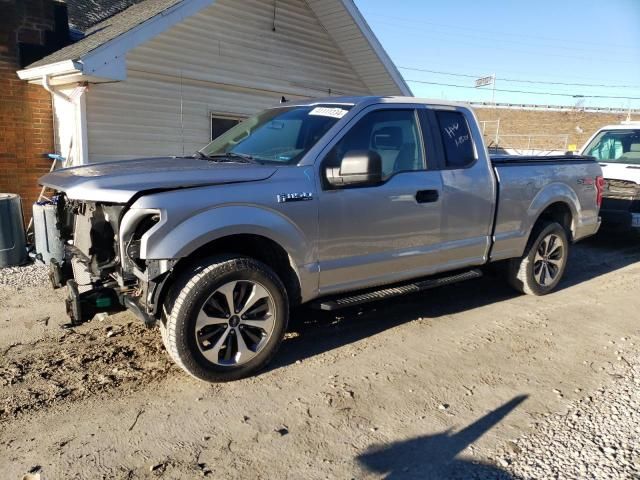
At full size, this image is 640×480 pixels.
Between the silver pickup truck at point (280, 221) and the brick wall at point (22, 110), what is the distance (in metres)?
4.47

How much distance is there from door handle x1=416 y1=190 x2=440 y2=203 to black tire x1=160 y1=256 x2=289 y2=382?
147 centimetres

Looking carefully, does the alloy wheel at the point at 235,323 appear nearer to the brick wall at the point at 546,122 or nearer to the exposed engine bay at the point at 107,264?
the exposed engine bay at the point at 107,264

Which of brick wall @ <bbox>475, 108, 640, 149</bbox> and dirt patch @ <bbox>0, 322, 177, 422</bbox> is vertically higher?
brick wall @ <bbox>475, 108, 640, 149</bbox>

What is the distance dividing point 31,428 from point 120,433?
54 centimetres

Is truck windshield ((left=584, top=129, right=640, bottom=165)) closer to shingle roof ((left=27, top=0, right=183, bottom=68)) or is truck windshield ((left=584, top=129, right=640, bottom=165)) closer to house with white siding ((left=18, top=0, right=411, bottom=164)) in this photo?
house with white siding ((left=18, top=0, right=411, bottom=164))

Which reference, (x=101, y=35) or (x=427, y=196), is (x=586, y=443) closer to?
(x=427, y=196)

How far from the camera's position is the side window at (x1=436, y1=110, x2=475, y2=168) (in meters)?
4.79

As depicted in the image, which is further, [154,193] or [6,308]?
[6,308]

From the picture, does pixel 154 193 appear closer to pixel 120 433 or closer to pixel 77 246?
pixel 77 246

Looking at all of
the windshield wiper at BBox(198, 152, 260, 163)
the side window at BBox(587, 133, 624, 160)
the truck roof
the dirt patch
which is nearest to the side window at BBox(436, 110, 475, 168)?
the truck roof

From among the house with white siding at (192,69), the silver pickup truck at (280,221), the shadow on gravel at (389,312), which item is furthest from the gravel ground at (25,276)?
the shadow on gravel at (389,312)

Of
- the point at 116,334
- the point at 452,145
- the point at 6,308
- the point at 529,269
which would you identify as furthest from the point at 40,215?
the point at 529,269

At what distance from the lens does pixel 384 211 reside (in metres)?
4.20

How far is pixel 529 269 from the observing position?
5699 mm
